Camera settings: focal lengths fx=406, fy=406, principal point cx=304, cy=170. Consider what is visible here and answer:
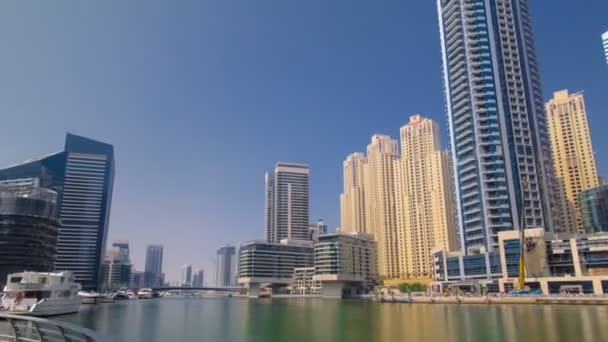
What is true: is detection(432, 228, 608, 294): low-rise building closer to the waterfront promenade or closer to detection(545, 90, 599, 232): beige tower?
the waterfront promenade

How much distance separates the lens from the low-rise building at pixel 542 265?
96062 mm

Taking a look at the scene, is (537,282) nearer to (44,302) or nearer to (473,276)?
(473,276)

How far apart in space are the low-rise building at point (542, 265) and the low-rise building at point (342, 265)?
61.4 metres

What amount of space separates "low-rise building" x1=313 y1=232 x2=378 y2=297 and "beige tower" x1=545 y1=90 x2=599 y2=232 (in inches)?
3499

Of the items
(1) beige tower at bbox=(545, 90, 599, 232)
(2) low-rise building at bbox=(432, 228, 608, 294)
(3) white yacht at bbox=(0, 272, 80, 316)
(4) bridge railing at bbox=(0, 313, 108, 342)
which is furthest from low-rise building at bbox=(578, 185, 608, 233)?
(4) bridge railing at bbox=(0, 313, 108, 342)

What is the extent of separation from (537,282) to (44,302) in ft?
351

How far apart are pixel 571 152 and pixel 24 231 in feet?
719

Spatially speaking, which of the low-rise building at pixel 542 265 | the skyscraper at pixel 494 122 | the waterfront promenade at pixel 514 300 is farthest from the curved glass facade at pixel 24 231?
the skyscraper at pixel 494 122

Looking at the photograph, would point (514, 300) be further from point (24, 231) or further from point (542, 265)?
point (24, 231)

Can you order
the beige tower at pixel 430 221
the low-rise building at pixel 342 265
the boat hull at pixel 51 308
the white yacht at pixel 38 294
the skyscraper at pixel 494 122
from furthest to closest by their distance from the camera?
the beige tower at pixel 430 221 < the low-rise building at pixel 342 265 < the skyscraper at pixel 494 122 < the white yacht at pixel 38 294 < the boat hull at pixel 51 308

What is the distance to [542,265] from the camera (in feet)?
340

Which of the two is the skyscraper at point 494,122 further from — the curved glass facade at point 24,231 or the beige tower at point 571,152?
the curved glass facade at point 24,231

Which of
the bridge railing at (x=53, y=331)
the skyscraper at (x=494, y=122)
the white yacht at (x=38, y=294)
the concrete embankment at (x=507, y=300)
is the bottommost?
the concrete embankment at (x=507, y=300)

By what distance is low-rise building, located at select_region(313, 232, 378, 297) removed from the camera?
177 meters
